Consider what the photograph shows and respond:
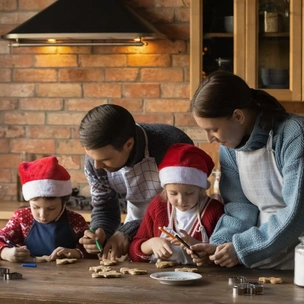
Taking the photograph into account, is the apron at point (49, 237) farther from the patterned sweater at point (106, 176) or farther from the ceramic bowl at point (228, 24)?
the ceramic bowl at point (228, 24)

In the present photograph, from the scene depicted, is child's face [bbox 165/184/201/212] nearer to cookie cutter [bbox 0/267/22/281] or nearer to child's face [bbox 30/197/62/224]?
child's face [bbox 30/197/62/224]

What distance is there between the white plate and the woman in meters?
0.14

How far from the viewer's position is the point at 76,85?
4770 mm

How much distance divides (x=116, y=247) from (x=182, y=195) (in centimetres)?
30

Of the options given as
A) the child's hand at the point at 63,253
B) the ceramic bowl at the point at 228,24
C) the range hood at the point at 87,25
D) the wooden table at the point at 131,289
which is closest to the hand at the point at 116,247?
the child's hand at the point at 63,253

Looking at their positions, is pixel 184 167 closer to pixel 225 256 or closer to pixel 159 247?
pixel 159 247

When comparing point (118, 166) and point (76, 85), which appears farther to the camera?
point (76, 85)

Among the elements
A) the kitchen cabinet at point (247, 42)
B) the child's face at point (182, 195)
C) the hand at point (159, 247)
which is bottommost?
the hand at point (159, 247)

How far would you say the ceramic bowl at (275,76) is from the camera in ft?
14.6

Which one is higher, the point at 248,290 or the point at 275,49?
the point at 275,49

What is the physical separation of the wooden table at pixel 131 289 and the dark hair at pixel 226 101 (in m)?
0.49

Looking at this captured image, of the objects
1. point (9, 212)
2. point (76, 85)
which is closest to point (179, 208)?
point (9, 212)

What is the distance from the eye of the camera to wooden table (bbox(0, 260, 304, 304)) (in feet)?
6.95

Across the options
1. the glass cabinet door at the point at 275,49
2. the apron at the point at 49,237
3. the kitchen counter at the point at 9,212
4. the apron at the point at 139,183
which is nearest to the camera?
the apron at the point at 139,183
